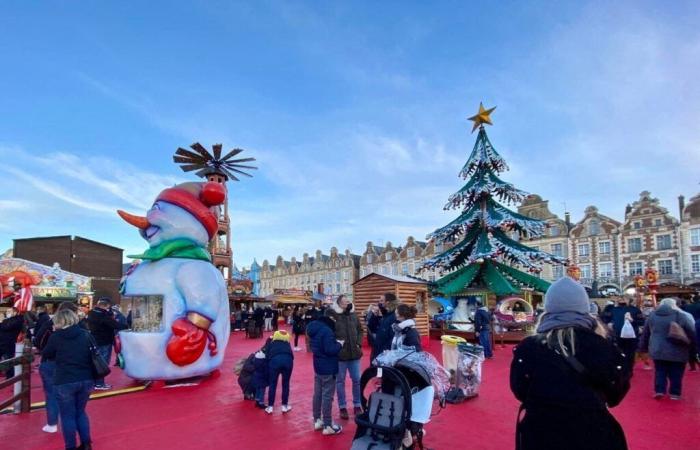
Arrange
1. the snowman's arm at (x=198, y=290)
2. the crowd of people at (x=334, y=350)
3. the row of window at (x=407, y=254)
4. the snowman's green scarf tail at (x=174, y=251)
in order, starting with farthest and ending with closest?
1. the row of window at (x=407, y=254)
2. the snowman's green scarf tail at (x=174, y=251)
3. the snowman's arm at (x=198, y=290)
4. the crowd of people at (x=334, y=350)

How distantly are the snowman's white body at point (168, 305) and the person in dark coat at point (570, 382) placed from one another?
6554mm

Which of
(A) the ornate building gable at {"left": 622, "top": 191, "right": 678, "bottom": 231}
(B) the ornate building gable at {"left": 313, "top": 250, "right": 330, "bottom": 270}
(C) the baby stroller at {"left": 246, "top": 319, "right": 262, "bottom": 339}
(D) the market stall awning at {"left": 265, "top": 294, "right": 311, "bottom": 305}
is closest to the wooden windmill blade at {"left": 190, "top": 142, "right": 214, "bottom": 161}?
(C) the baby stroller at {"left": 246, "top": 319, "right": 262, "bottom": 339}

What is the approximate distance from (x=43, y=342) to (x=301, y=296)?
2692 cm

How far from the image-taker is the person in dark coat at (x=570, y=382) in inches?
90.8

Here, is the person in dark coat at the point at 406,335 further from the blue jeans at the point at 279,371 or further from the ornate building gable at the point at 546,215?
the ornate building gable at the point at 546,215

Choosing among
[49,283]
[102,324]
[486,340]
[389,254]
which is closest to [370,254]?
[389,254]

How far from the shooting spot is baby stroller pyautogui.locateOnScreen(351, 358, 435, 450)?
3.98 meters

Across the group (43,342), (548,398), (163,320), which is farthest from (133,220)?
(548,398)

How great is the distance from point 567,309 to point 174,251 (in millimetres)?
7352

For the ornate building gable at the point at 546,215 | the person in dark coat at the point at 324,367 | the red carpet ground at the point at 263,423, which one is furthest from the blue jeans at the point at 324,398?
the ornate building gable at the point at 546,215

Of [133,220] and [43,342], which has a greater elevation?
[133,220]

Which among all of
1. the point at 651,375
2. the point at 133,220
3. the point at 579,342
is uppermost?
the point at 133,220

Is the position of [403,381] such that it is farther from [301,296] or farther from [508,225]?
[301,296]

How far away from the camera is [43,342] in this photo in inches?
264
